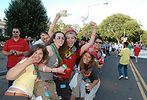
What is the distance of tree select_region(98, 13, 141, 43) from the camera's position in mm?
117944

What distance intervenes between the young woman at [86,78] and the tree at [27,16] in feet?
99.8

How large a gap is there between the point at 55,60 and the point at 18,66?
3.56ft

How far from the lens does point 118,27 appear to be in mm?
122938

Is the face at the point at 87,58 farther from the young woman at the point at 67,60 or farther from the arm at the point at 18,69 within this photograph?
the arm at the point at 18,69

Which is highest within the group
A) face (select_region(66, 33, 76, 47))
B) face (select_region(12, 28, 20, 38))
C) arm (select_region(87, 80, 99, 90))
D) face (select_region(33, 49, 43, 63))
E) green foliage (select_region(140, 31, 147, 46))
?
face (select_region(12, 28, 20, 38))

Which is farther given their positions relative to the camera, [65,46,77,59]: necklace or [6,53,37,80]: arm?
[65,46,77,59]: necklace

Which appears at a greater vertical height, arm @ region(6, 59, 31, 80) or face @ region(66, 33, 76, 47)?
face @ region(66, 33, 76, 47)

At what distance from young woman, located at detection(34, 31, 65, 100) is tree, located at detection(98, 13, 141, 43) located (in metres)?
111

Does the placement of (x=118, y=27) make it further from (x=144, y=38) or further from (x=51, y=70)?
(x=51, y=70)

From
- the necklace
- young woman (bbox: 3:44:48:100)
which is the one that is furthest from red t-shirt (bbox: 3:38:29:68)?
young woman (bbox: 3:44:48:100)

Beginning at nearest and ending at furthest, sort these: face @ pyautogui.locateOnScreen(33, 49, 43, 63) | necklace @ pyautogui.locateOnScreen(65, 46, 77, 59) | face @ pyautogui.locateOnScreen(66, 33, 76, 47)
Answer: face @ pyautogui.locateOnScreen(33, 49, 43, 63)
necklace @ pyautogui.locateOnScreen(65, 46, 77, 59)
face @ pyautogui.locateOnScreen(66, 33, 76, 47)

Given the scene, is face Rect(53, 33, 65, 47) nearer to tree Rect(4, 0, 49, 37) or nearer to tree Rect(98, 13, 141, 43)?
tree Rect(4, 0, 49, 37)

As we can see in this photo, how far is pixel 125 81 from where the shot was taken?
49.0 feet

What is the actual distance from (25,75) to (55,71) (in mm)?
363
